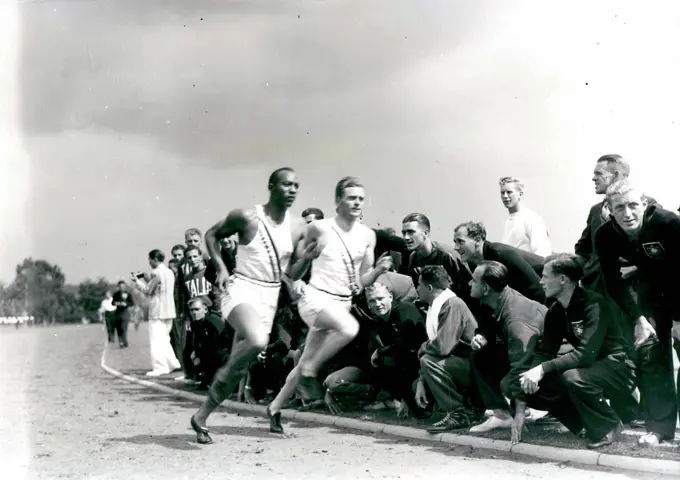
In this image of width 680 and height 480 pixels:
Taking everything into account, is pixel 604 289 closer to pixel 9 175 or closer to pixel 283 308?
pixel 283 308

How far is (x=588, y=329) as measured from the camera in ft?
19.9

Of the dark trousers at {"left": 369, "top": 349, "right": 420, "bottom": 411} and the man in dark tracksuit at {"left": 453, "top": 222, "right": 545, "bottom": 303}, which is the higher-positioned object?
the man in dark tracksuit at {"left": 453, "top": 222, "right": 545, "bottom": 303}

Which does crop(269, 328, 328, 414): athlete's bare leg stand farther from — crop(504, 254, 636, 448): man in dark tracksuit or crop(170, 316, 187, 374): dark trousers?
crop(170, 316, 187, 374): dark trousers

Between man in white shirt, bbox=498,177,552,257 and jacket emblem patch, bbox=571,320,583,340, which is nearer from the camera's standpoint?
jacket emblem patch, bbox=571,320,583,340

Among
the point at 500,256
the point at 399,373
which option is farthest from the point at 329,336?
the point at 500,256

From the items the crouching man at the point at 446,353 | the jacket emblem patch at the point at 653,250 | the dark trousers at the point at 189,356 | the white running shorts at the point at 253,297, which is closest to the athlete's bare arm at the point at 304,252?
the white running shorts at the point at 253,297

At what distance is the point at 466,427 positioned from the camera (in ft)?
22.8

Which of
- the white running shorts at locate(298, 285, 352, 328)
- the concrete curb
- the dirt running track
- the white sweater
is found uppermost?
the white sweater

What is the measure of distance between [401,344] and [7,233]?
3890 millimetres

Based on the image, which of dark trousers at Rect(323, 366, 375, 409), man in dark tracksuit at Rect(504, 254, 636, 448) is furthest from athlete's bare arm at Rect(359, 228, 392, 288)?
man in dark tracksuit at Rect(504, 254, 636, 448)

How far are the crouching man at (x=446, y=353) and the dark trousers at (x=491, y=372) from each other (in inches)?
4.7

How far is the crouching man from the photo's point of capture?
6.99 metres

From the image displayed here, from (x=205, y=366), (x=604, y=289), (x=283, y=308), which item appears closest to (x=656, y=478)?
(x=604, y=289)

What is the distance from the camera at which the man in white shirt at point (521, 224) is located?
774 cm
